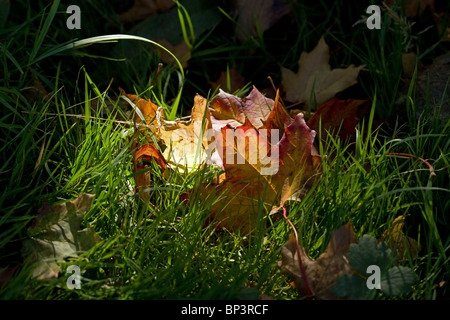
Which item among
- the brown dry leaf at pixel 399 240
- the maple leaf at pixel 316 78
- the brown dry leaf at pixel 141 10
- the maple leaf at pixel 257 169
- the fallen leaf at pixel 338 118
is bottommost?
the brown dry leaf at pixel 399 240

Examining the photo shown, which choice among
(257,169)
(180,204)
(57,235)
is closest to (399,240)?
(257,169)

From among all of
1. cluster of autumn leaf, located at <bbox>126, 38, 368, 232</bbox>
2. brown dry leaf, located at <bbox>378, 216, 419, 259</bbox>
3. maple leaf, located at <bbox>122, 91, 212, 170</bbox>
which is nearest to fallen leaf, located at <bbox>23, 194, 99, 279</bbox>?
cluster of autumn leaf, located at <bbox>126, 38, 368, 232</bbox>

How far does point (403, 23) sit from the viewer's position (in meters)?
1.90

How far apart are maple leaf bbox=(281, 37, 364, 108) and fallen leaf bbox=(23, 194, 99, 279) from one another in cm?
90

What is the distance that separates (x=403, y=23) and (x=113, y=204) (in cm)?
128

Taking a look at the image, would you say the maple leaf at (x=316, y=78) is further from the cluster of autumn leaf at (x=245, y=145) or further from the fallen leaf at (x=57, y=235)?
the fallen leaf at (x=57, y=235)

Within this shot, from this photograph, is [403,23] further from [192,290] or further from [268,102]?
[192,290]

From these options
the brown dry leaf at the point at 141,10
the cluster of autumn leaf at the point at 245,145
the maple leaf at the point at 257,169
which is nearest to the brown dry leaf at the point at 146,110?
the cluster of autumn leaf at the point at 245,145

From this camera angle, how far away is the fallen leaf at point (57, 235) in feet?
3.96

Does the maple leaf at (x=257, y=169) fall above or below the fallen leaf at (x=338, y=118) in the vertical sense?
below

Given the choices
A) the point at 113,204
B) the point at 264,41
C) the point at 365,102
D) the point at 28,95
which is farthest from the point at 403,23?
the point at 28,95

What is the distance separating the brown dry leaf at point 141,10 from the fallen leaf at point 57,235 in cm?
115

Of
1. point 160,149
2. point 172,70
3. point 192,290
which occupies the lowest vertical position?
point 192,290

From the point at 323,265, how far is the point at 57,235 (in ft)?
2.16
